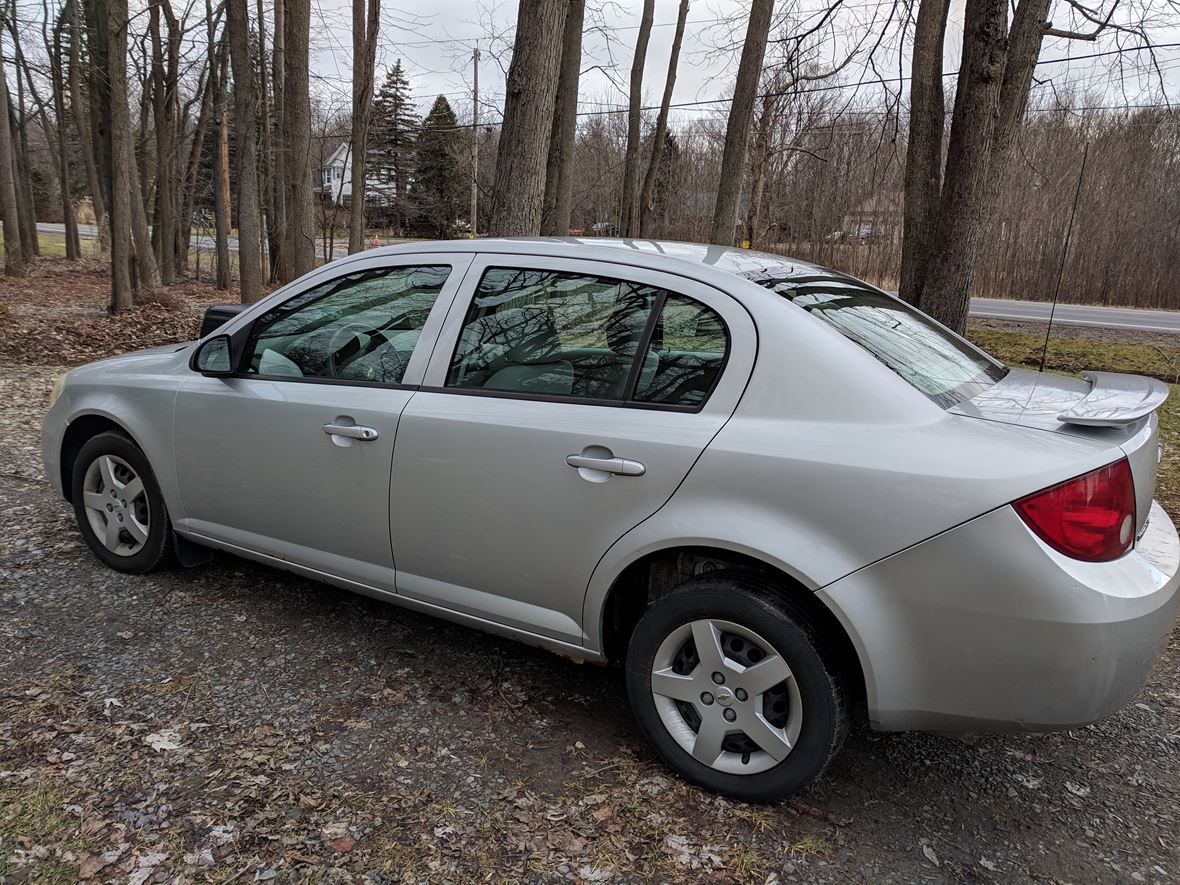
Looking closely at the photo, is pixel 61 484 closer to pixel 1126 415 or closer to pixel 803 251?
pixel 1126 415

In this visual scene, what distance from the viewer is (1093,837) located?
246cm

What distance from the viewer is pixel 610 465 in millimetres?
2510

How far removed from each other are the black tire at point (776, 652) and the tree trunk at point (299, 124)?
41.5 feet

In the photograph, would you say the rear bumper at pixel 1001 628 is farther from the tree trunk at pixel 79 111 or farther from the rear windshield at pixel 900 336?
the tree trunk at pixel 79 111

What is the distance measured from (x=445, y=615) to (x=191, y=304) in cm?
1513

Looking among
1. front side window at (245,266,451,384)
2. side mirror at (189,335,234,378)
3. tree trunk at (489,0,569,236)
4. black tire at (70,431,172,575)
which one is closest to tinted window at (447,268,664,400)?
front side window at (245,266,451,384)

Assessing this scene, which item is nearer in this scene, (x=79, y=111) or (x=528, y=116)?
(x=528, y=116)

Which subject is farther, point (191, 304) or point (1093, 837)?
point (191, 304)

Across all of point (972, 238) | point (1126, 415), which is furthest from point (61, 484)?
point (972, 238)

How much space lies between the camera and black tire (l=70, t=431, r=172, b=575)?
3797 millimetres

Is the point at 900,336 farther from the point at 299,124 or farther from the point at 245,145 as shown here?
the point at 299,124

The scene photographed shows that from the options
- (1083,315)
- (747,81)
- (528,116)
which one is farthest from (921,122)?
(1083,315)

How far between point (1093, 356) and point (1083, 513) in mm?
11739

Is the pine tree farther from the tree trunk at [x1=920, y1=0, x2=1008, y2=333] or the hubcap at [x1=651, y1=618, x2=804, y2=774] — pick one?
the hubcap at [x1=651, y1=618, x2=804, y2=774]
